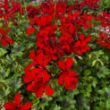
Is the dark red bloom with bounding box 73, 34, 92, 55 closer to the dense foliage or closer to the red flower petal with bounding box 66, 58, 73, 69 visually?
the dense foliage

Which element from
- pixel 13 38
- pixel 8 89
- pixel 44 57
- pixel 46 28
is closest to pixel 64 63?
pixel 44 57

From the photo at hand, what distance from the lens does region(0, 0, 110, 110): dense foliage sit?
3359mm

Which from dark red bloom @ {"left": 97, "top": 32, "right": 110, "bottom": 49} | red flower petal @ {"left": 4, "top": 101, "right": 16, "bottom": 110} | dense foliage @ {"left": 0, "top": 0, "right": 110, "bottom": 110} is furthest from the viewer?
dark red bloom @ {"left": 97, "top": 32, "right": 110, "bottom": 49}

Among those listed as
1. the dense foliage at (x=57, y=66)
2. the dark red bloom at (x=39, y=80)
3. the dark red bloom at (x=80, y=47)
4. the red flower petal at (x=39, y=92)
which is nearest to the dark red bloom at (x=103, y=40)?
the dense foliage at (x=57, y=66)

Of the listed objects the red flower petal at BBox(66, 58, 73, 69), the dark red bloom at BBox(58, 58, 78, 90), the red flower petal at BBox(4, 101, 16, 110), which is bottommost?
the red flower petal at BBox(4, 101, 16, 110)

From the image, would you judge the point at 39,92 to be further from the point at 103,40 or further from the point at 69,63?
the point at 103,40

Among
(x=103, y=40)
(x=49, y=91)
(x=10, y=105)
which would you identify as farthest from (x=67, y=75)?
(x=103, y=40)

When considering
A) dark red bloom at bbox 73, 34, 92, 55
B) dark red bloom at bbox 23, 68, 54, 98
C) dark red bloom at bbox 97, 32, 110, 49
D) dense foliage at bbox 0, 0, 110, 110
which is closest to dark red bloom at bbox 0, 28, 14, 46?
dense foliage at bbox 0, 0, 110, 110

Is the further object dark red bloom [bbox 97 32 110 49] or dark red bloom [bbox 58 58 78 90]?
dark red bloom [bbox 97 32 110 49]

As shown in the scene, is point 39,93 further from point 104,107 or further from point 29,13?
point 29,13

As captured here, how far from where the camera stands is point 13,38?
13.6 feet

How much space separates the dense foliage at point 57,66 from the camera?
11.0 ft

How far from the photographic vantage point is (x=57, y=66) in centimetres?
364

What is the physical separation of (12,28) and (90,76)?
3.77 feet
